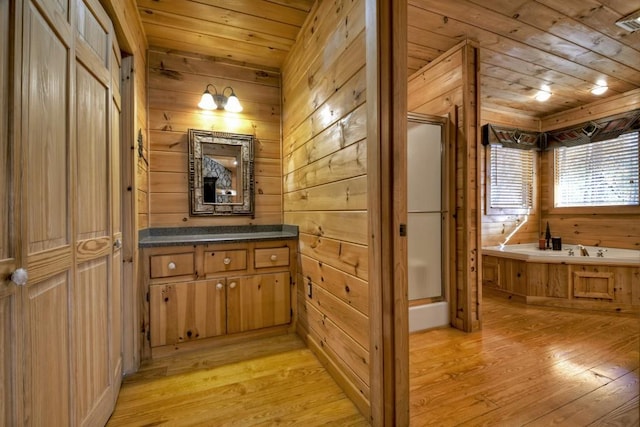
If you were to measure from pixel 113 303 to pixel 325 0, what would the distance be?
2219 millimetres

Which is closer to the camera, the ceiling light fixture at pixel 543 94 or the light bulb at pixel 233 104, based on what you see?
the light bulb at pixel 233 104

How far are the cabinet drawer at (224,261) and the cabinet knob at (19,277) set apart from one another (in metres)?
1.35

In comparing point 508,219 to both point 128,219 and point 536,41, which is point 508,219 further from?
point 128,219

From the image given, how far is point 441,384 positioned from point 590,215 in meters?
3.72

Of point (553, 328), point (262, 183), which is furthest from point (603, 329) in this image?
point (262, 183)

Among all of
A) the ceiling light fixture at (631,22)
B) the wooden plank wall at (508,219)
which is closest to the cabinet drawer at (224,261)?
Answer: the wooden plank wall at (508,219)

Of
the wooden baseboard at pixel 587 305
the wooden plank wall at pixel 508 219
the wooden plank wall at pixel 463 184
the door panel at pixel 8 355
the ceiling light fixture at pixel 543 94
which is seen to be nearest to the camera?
the door panel at pixel 8 355

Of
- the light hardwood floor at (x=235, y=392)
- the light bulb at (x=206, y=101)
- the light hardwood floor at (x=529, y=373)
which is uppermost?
the light bulb at (x=206, y=101)

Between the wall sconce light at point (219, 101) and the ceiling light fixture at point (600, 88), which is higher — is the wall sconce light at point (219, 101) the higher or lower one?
the lower one

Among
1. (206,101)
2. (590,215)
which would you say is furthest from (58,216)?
(590,215)

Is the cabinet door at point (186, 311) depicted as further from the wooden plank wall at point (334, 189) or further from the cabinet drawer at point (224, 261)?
the wooden plank wall at point (334, 189)

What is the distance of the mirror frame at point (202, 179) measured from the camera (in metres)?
2.48

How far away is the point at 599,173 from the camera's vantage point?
3.62m

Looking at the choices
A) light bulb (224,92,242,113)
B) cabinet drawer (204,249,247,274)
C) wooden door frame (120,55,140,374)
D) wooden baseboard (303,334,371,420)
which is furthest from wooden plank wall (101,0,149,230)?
wooden baseboard (303,334,371,420)
